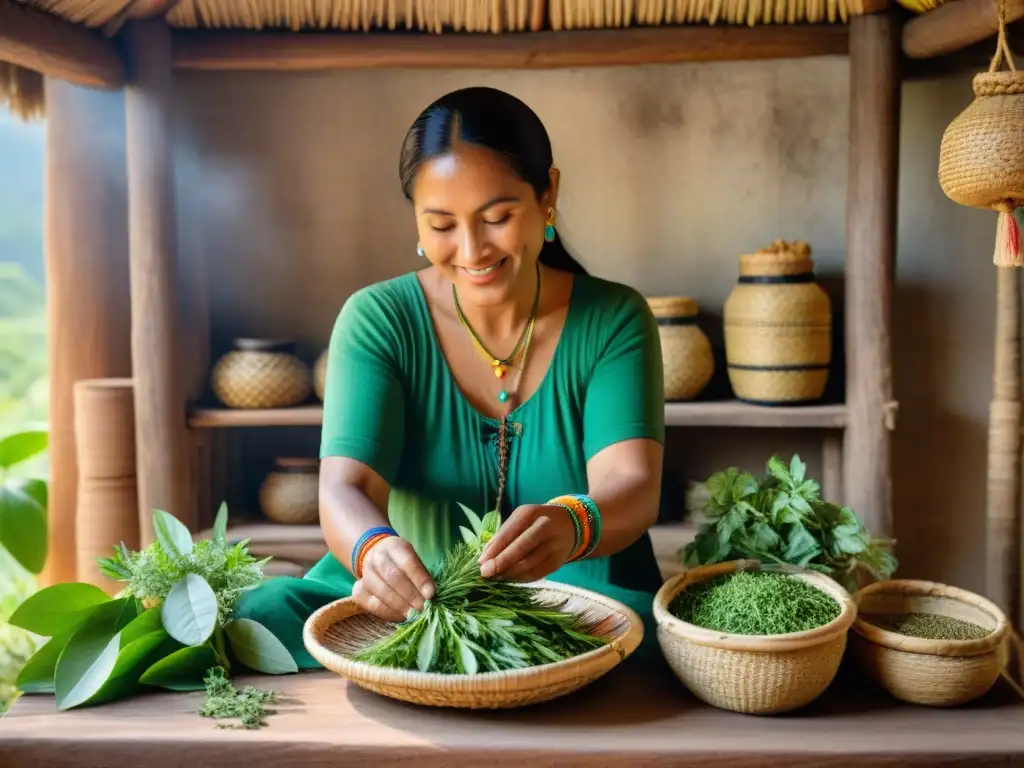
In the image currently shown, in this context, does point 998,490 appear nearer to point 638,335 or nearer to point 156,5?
point 638,335

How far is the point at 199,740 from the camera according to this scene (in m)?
1.55

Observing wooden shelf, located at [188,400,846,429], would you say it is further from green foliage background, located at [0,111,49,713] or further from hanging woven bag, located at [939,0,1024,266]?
hanging woven bag, located at [939,0,1024,266]

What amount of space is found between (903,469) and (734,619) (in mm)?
2125

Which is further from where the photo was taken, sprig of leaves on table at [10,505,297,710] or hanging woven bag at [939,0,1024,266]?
hanging woven bag at [939,0,1024,266]

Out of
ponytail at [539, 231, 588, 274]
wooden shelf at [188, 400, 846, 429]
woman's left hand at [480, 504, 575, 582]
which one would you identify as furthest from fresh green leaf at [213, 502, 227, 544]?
wooden shelf at [188, 400, 846, 429]

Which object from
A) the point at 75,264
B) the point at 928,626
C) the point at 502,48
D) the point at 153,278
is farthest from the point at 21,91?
the point at 928,626

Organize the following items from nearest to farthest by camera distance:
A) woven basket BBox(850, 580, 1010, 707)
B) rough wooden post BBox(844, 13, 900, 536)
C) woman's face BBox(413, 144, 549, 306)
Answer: woven basket BBox(850, 580, 1010, 707) → woman's face BBox(413, 144, 549, 306) → rough wooden post BBox(844, 13, 900, 536)

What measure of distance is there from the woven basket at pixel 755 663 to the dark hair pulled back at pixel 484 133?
2.97 ft

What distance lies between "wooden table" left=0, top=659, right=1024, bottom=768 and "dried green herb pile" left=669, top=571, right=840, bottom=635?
0.14m

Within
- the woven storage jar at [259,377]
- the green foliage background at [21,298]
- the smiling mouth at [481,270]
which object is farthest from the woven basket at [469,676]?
the green foliage background at [21,298]

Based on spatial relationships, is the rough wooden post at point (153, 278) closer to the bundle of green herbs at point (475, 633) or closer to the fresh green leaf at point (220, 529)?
the fresh green leaf at point (220, 529)

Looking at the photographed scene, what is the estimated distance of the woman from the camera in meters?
1.99

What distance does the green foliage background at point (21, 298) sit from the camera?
3515mm

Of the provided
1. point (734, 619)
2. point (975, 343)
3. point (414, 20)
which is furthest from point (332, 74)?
point (734, 619)
